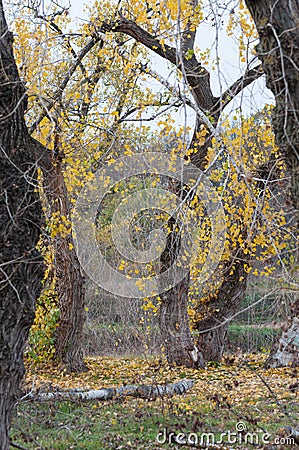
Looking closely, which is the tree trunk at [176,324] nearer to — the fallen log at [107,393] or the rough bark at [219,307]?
the rough bark at [219,307]

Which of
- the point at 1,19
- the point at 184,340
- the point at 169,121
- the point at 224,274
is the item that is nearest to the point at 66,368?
the point at 184,340

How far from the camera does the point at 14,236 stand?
2.81 meters

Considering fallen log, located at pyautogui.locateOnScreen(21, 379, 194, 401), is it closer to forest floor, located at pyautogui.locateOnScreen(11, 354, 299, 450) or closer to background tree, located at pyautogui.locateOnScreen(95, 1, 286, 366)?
forest floor, located at pyautogui.locateOnScreen(11, 354, 299, 450)

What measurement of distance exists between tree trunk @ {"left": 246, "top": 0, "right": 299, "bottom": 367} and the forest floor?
1230mm

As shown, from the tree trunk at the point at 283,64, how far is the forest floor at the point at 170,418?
123 cm

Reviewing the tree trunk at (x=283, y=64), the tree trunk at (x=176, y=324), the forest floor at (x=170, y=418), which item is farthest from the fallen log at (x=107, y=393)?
the tree trunk at (x=283, y=64)

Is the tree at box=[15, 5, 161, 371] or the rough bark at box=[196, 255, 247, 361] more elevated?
the tree at box=[15, 5, 161, 371]

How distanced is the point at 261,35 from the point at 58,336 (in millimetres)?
6145

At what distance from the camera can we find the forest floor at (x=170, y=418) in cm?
385

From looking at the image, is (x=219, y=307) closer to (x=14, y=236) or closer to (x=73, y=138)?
(x=73, y=138)

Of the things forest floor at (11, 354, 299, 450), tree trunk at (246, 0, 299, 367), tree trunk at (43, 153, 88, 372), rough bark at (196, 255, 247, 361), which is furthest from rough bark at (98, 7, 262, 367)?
tree trunk at (246, 0, 299, 367)

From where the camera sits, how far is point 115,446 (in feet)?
12.7

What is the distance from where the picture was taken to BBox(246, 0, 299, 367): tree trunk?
2.31 meters

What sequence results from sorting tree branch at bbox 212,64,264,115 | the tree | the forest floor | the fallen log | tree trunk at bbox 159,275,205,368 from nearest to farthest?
tree branch at bbox 212,64,264,115
the forest floor
the fallen log
the tree
tree trunk at bbox 159,275,205,368
